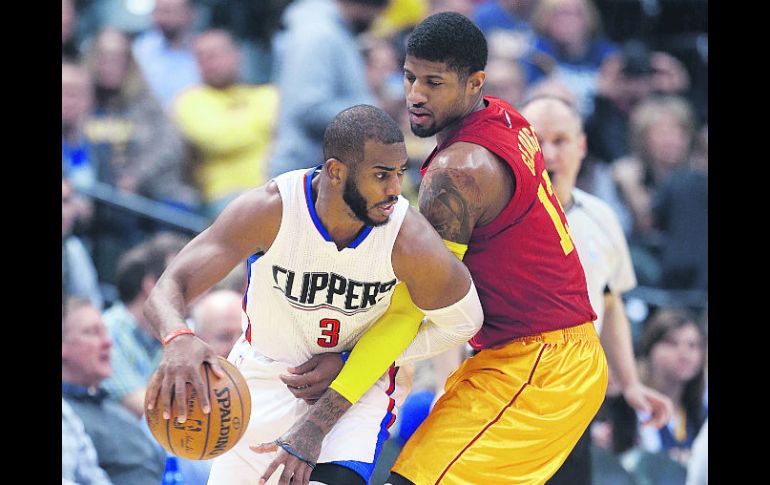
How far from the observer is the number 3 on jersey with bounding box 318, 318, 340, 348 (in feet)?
13.4

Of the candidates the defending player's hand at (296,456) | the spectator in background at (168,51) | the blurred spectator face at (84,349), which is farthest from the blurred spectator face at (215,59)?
the defending player's hand at (296,456)

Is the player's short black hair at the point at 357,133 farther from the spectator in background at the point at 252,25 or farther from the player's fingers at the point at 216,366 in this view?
the spectator in background at the point at 252,25

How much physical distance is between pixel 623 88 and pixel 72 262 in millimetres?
4518

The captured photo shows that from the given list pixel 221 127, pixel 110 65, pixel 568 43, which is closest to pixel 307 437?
pixel 221 127

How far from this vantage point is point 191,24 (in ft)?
27.5

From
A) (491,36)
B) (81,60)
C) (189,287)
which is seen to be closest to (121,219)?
(81,60)

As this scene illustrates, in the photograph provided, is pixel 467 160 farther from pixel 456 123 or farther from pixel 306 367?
pixel 306 367

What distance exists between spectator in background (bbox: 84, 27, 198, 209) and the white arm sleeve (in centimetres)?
403

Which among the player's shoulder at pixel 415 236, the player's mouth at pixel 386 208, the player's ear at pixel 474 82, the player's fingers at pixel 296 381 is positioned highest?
the player's ear at pixel 474 82

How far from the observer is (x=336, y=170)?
3877 millimetres

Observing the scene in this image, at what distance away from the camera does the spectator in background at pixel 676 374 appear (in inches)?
300

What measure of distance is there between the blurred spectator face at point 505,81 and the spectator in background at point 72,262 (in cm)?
307

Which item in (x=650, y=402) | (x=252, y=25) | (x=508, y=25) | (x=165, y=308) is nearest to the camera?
(x=165, y=308)

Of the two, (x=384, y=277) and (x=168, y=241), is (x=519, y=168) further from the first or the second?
(x=168, y=241)
